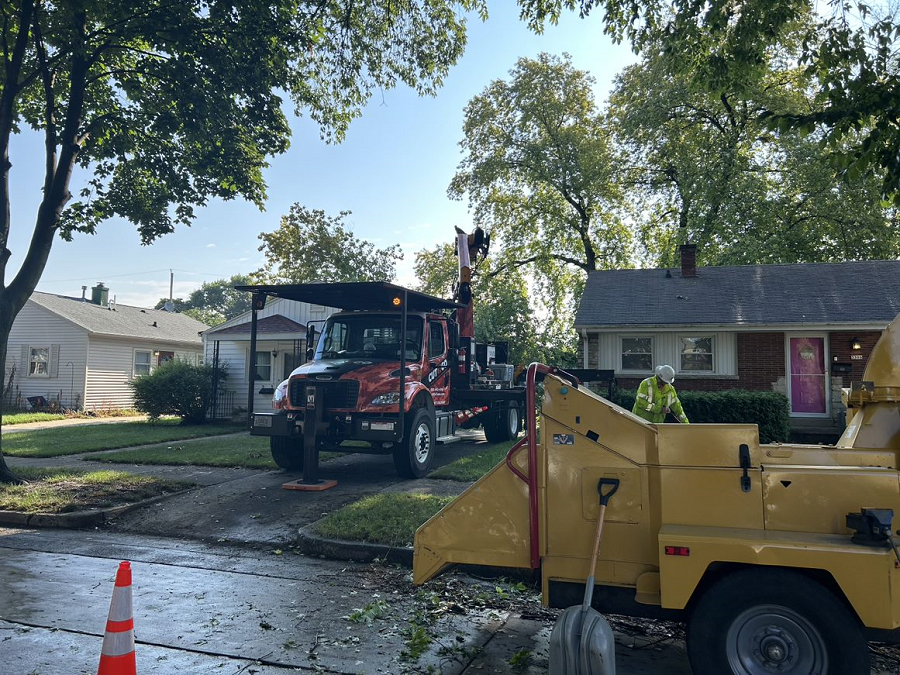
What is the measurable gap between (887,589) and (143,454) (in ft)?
39.8

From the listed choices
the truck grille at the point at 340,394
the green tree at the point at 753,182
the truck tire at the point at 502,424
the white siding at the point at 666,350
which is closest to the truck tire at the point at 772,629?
the truck grille at the point at 340,394

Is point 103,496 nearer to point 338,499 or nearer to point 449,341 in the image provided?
point 338,499

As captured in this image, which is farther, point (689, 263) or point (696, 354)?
point (689, 263)

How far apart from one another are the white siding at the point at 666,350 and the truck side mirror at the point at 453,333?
7.00 metres

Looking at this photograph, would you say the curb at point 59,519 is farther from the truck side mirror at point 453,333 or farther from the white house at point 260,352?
the white house at point 260,352

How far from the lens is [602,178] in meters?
27.0

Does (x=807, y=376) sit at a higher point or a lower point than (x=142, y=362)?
lower

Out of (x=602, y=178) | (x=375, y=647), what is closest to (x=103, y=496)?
(x=375, y=647)

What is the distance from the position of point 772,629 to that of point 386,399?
6.77 meters

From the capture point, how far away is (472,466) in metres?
10.6

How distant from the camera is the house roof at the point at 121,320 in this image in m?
24.8

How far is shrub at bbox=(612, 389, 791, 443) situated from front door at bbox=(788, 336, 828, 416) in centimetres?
206

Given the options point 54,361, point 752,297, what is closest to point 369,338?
point 752,297

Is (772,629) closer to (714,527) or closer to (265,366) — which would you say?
(714,527)
